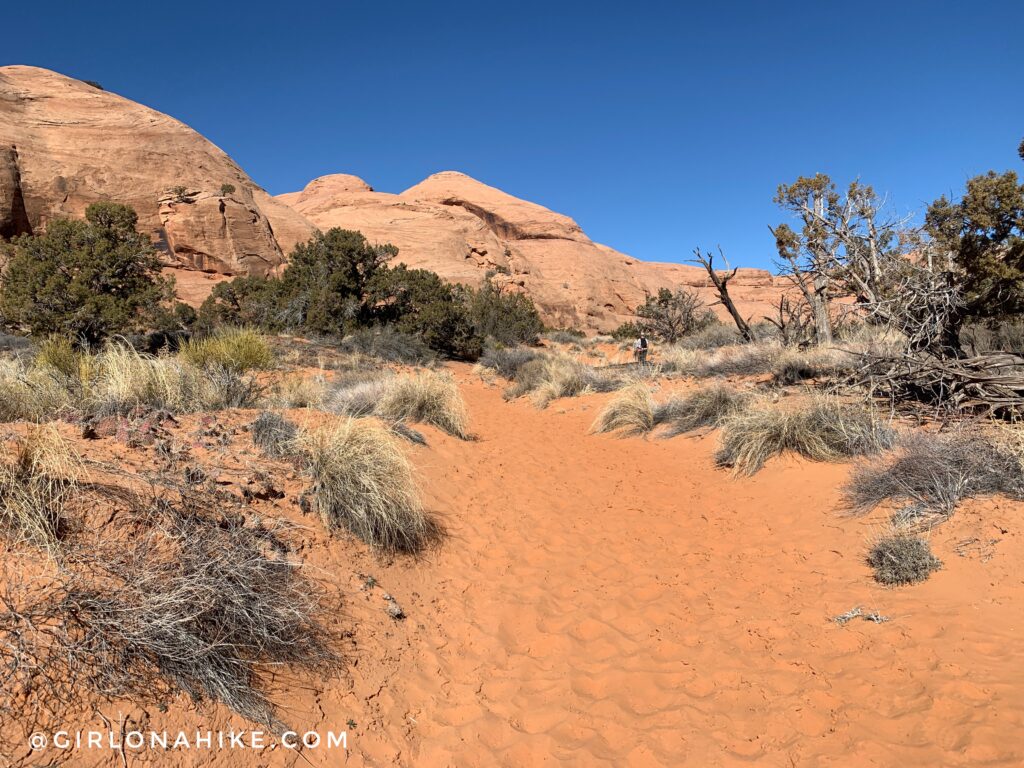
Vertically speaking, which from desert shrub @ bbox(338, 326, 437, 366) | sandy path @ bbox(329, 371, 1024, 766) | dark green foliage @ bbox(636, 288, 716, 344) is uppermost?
dark green foliage @ bbox(636, 288, 716, 344)

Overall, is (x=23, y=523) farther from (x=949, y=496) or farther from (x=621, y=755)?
(x=949, y=496)

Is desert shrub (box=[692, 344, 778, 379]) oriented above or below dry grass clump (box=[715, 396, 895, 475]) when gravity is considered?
above

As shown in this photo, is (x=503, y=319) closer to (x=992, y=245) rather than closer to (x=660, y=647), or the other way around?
(x=992, y=245)

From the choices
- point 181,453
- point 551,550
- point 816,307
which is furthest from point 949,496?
point 816,307

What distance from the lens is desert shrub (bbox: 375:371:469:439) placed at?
7020 millimetres

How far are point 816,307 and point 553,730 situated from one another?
11.8 metres

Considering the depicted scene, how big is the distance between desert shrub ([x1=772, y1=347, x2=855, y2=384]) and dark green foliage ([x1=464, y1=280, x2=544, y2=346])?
1341cm

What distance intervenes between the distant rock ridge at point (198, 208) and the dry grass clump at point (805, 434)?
26774mm

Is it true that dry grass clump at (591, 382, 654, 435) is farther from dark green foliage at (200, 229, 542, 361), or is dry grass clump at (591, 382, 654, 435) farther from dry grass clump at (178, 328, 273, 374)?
dark green foliage at (200, 229, 542, 361)

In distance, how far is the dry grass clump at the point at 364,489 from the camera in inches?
147

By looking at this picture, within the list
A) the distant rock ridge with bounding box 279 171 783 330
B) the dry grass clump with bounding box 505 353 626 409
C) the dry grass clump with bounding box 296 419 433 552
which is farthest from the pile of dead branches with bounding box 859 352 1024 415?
the distant rock ridge with bounding box 279 171 783 330

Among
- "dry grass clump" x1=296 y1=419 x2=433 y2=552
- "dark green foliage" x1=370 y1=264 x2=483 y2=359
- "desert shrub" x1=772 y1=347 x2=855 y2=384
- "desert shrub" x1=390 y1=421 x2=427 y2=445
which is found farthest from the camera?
"dark green foliage" x1=370 y1=264 x2=483 y2=359

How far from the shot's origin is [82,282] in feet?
41.9

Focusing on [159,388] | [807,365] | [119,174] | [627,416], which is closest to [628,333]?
[807,365]
